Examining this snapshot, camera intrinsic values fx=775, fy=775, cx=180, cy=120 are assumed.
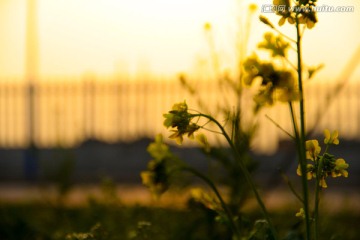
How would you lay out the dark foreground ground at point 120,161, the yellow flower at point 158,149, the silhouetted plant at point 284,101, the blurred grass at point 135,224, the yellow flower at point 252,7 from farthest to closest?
the dark foreground ground at point 120,161
the yellow flower at point 252,7
the blurred grass at point 135,224
the yellow flower at point 158,149
the silhouetted plant at point 284,101

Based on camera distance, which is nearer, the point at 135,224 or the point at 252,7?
the point at 252,7

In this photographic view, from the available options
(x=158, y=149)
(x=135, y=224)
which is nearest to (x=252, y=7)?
(x=135, y=224)

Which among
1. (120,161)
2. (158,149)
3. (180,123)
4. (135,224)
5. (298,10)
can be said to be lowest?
(120,161)

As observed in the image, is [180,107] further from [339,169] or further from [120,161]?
[120,161]

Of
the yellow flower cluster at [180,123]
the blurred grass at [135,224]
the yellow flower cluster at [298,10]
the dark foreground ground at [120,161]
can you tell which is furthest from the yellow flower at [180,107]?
the dark foreground ground at [120,161]

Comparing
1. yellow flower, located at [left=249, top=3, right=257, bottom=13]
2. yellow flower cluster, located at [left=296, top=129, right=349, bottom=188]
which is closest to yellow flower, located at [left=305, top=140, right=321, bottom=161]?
yellow flower cluster, located at [left=296, top=129, right=349, bottom=188]

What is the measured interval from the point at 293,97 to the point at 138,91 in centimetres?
1567

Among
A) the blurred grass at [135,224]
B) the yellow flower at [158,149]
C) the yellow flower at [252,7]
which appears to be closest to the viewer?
the yellow flower at [158,149]

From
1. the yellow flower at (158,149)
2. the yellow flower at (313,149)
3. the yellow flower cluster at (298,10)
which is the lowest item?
the yellow flower at (158,149)

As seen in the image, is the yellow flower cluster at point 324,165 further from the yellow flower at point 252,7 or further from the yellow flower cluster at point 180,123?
the yellow flower at point 252,7

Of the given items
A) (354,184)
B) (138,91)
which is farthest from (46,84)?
(354,184)

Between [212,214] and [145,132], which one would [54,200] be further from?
[145,132]

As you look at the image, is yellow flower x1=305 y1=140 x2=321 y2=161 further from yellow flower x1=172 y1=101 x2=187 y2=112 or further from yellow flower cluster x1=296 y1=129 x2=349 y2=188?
yellow flower x1=172 y1=101 x2=187 y2=112

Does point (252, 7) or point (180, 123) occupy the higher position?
point (252, 7)
